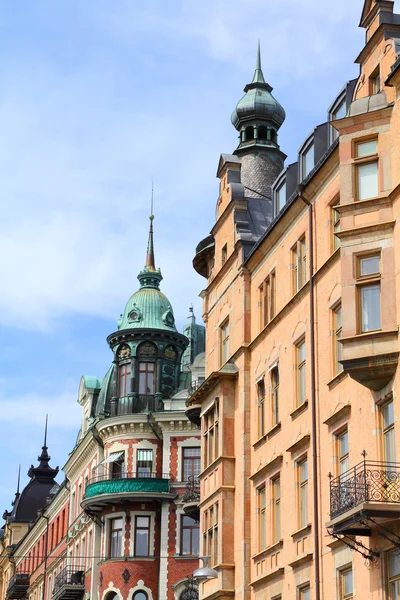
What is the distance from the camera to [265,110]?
1921 inches

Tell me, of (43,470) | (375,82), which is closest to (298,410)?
(375,82)

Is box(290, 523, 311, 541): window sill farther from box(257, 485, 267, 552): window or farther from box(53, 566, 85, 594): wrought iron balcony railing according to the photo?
box(53, 566, 85, 594): wrought iron balcony railing

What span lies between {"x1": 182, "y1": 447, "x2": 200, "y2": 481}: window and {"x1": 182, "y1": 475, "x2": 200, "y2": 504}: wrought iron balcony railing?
2671 mm

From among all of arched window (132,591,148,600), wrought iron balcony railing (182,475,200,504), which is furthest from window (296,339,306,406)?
arched window (132,591,148,600)

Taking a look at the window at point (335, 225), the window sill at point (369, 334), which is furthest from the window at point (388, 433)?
the window at point (335, 225)

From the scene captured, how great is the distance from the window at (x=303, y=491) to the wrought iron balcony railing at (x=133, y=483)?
27.8m

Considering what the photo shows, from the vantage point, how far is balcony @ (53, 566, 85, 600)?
68.8 metres

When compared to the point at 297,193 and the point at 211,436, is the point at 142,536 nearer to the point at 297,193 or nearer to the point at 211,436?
the point at 211,436

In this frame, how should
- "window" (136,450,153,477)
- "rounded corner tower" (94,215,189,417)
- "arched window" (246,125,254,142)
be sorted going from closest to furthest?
1. "arched window" (246,125,254,142)
2. "window" (136,450,153,477)
3. "rounded corner tower" (94,215,189,417)

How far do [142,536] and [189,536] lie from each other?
2.53 metres

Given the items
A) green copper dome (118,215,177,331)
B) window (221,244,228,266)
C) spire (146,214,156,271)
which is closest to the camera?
window (221,244,228,266)

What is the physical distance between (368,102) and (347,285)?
502cm

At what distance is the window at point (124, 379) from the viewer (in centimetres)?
6619

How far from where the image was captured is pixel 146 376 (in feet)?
218
